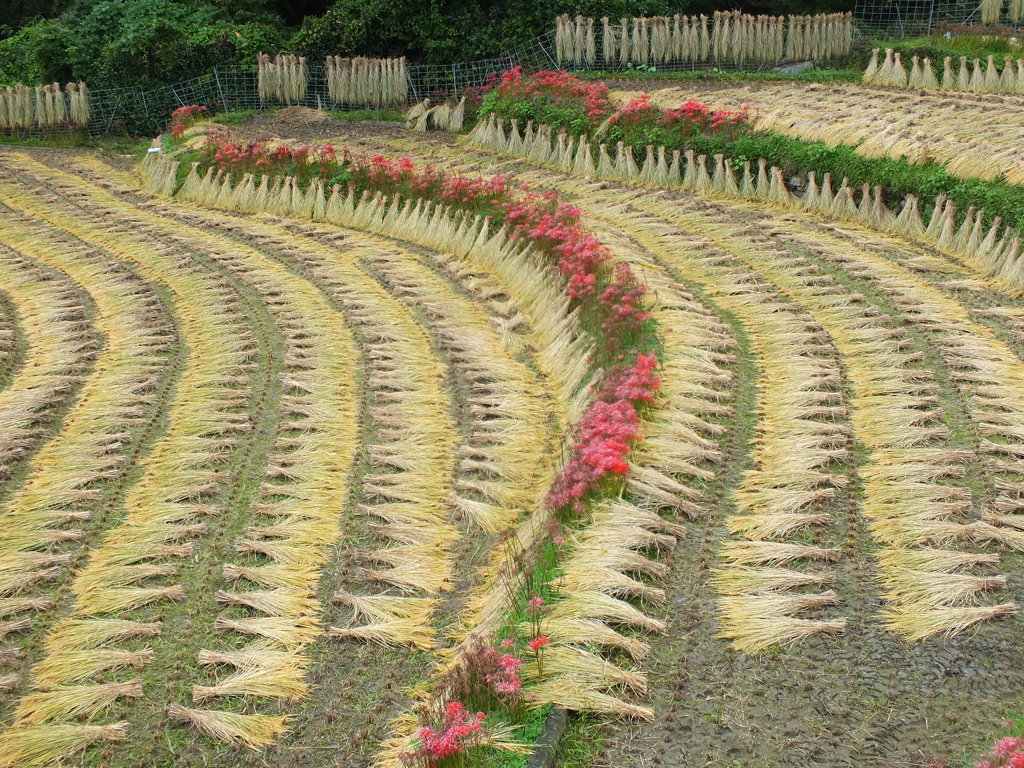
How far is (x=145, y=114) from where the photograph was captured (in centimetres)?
1861

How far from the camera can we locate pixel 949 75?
15.7 metres

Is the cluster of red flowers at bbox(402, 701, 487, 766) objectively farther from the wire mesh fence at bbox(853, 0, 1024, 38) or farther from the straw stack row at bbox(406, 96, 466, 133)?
the wire mesh fence at bbox(853, 0, 1024, 38)

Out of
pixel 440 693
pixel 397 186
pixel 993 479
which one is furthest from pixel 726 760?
pixel 397 186

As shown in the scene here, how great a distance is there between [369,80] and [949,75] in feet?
29.7

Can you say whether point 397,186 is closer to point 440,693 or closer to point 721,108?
point 721,108

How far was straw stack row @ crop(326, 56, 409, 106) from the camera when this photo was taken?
18203mm

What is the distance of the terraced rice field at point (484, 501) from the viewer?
4691mm

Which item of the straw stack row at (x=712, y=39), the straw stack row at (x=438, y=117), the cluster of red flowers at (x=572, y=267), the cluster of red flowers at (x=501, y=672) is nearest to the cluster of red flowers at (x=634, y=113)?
the cluster of red flowers at (x=572, y=267)

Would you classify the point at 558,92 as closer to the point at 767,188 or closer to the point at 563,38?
the point at 563,38

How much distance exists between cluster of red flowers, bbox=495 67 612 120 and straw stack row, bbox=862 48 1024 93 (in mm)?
4359

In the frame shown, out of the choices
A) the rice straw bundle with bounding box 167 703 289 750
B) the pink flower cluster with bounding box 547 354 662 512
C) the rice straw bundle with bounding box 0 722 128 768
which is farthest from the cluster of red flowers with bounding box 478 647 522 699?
the rice straw bundle with bounding box 0 722 128 768

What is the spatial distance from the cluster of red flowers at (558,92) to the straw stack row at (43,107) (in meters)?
Result: 7.32

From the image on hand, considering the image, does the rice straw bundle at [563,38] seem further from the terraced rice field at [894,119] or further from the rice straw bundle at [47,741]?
the rice straw bundle at [47,741]

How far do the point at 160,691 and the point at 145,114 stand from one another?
15.6 meters
